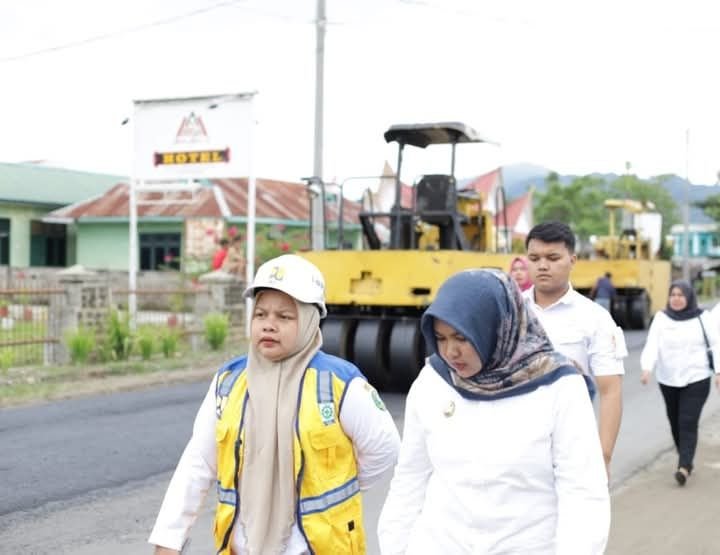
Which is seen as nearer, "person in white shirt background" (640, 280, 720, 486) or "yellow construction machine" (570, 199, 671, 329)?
"person in white shirt background" (640, 280, 720, 486)

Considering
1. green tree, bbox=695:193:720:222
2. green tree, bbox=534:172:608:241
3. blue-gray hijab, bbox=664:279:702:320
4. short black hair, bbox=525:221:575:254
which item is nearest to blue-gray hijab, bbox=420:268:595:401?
short black hair, bbox=525:221:575:254

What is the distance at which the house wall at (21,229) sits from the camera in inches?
977

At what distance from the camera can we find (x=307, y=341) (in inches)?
130

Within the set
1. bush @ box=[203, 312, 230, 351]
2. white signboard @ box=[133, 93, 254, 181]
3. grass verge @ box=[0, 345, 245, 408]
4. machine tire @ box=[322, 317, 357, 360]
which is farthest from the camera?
white signboard @ box=[133, 93, 254, 181]

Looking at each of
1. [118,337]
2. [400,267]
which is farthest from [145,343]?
[400,267]

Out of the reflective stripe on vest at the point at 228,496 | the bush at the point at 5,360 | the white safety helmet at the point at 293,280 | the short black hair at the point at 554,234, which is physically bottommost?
the bush at the point at 5,360

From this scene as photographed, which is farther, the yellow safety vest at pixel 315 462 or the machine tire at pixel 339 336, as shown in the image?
the machine tire at pixel 339 336

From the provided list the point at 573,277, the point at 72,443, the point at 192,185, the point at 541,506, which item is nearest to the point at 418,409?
the point at 541,506

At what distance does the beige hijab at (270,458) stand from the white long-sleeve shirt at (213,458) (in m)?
0.06

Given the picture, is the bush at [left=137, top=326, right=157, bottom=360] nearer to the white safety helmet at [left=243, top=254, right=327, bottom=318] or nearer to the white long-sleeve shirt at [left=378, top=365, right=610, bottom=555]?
the white safety helmet at [left=243, top=254, right=327, bottom=318]

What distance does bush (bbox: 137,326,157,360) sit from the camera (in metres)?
16.4

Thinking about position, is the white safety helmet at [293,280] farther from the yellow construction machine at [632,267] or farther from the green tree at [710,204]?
the green tree at [710,204]

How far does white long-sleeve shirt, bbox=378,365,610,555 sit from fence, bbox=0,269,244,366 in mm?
12358

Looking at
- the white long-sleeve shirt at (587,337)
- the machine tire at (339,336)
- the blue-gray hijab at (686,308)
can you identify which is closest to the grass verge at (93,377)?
the machine tire at (339,336)
